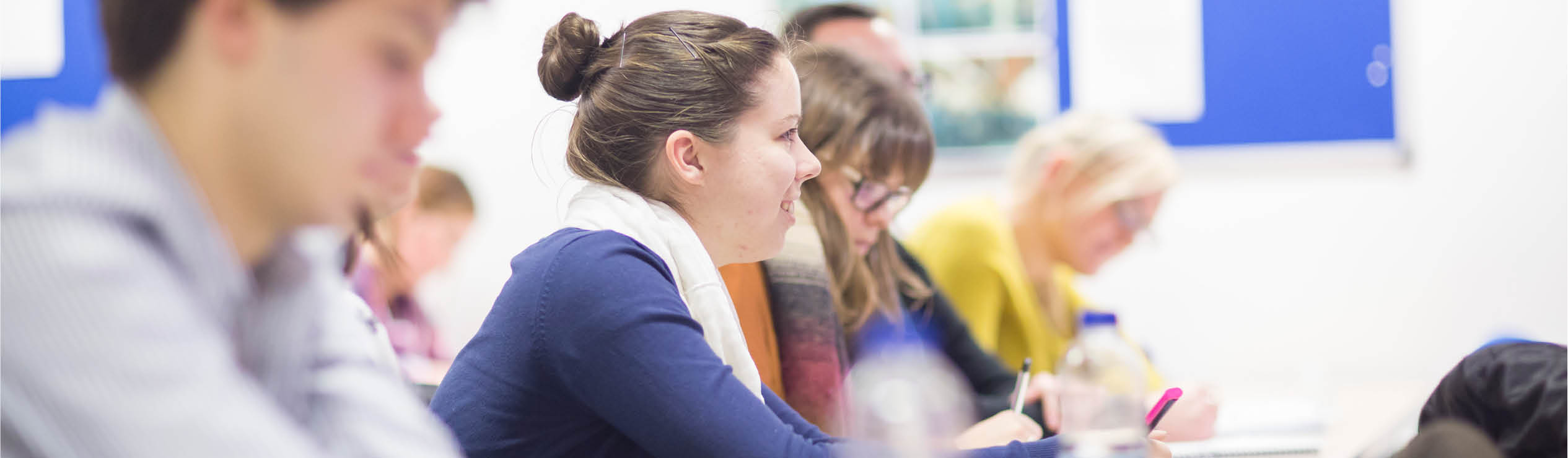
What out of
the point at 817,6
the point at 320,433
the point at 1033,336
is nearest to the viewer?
the point at 320,433

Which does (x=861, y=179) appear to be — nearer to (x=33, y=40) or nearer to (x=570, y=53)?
(x=570, y=53)

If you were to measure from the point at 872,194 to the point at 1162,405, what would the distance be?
573 mm

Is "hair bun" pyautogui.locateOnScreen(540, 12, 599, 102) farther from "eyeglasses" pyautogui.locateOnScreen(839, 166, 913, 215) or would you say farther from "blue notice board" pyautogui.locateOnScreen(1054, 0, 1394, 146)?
"blue notice board" pyautogui.locateOnScreen(1054, 0, 1394, 146)

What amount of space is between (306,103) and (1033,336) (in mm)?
1956

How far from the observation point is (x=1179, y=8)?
321cm

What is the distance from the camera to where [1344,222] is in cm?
328

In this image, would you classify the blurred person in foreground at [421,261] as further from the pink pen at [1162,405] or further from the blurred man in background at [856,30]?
the pink pen at [1162,405]

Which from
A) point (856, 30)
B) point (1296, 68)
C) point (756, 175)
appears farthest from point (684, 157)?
point (1296, 68)

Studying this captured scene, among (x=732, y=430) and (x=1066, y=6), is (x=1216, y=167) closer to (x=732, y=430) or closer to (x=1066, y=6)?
(x=1066, y=6)

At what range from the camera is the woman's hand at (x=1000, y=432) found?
1.42m

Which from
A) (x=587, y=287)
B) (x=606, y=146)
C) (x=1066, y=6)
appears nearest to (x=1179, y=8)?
(x=1066, y=6)

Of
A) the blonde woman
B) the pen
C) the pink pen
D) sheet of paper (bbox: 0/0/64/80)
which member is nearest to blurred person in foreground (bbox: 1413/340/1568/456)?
the pink pen

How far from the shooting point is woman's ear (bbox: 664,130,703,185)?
4.15 feet

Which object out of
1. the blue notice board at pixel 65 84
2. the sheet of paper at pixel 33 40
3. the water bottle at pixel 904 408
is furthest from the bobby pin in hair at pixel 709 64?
the sheet of paper at pixel 33 40
